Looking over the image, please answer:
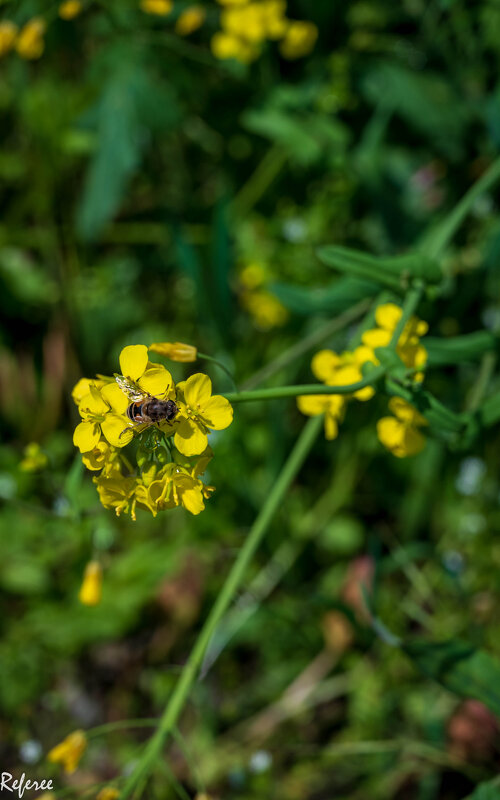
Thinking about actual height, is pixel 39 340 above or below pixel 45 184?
below

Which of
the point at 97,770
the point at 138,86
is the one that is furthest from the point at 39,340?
the point at 97,770

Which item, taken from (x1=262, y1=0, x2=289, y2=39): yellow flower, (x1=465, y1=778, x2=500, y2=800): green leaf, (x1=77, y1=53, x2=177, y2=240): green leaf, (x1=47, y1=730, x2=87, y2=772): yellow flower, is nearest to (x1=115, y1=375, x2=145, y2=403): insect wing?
(x1=47, y1=730, x2=87, y2=772): yellow flower

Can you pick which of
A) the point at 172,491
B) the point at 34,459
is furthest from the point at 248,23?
the point at 172,491

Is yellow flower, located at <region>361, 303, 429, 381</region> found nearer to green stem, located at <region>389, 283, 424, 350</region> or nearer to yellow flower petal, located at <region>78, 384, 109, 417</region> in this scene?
green stem, located at <region>389, 283, 424, 350</region>

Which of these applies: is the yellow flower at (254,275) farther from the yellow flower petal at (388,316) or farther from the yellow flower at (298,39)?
the yellow flower petal at (388,316)

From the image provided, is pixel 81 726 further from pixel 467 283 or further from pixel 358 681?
pixel 467 283

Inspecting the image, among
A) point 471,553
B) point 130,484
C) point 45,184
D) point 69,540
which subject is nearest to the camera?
point 130,484

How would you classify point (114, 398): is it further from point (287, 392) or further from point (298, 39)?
point (298, 39)

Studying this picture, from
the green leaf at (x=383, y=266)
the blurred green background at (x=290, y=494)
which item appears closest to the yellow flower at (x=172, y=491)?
the green leaf at (x=383, y=266)
